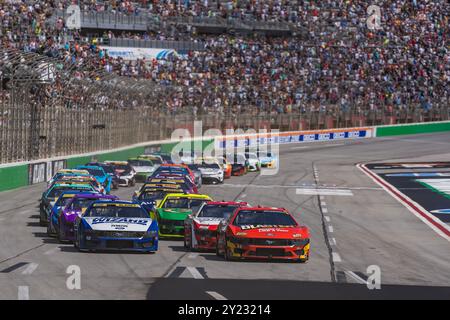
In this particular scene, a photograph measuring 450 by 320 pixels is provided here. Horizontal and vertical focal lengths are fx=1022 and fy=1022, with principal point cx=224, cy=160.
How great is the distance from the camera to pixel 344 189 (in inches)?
1694

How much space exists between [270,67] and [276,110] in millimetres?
4709

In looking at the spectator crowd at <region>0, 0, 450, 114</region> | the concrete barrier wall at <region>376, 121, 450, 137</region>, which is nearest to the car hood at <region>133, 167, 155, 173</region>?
the spectator crowd at <region>0, 0, 450, 114</region>

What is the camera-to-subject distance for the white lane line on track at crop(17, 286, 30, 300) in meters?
13.1

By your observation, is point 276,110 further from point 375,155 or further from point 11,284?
point 11,284

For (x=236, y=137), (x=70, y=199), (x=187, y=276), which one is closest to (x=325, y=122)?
(x=236, y=137)

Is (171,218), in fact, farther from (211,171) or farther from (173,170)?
(211,171)

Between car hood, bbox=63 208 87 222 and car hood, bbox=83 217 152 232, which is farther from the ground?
car hood, bbox=83 217 152 232

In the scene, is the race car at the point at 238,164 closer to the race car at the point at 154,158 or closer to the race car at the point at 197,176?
the race car at the point at 154,158

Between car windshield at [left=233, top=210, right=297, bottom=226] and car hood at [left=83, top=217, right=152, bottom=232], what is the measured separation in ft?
5.87

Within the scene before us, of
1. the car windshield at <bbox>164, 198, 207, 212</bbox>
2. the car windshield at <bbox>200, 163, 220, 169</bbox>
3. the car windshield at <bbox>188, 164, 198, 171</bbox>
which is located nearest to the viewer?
the car windshield at <bbox>164, 198, 207, 212</bbox>

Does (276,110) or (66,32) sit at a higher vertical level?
(66,32)

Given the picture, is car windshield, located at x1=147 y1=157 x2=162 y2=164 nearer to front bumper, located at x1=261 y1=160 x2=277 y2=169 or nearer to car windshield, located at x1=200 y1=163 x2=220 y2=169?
car windshield, located at x1=200 y1=163 x2=220 y2=169

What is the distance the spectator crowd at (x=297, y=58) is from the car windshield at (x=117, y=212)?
35357 millimetres

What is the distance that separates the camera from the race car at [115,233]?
1933cm
